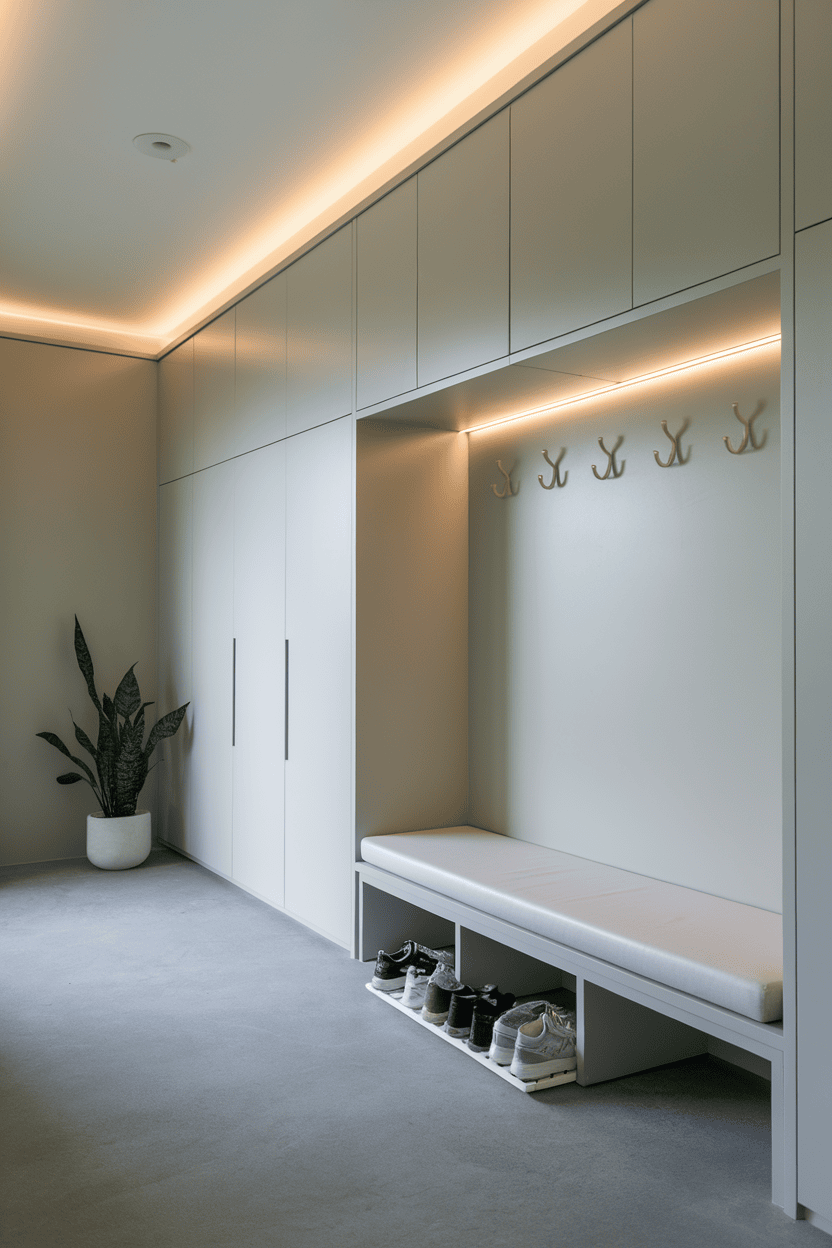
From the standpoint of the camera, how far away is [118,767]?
4883mm

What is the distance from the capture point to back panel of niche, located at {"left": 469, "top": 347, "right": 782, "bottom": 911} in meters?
2.56

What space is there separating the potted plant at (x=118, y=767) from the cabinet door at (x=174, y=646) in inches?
6.3

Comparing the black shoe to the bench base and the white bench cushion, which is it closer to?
the bench base

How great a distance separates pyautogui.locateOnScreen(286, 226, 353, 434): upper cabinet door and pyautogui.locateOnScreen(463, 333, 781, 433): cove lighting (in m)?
0.52

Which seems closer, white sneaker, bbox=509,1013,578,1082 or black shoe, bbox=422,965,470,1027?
white sneaker, bbox=509,1013,578,1082

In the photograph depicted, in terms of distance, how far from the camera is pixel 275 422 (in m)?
4.07

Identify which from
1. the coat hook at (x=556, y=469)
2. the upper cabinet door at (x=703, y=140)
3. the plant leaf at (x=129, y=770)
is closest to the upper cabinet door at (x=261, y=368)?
the coat hook at (x=556, y=469)

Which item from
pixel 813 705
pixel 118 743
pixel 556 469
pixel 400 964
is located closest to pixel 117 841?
pixel 118 743

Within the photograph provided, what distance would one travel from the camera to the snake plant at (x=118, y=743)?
489 cm

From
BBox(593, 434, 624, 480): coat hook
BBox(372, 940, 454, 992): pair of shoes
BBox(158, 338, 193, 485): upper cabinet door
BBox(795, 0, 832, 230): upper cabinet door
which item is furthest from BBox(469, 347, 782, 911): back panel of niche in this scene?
BBox(158, 338, 193, 485): upper cabinet door

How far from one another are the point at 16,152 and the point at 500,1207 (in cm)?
356

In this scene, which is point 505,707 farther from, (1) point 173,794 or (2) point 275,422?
(1) point 173,794

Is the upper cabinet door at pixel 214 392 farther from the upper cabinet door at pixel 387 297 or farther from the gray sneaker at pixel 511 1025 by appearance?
the gray sneaker at pixel 511 1025

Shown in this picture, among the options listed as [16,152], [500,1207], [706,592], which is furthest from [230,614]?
[500,1207]
